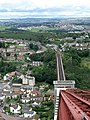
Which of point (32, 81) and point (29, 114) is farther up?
point (29, 114)

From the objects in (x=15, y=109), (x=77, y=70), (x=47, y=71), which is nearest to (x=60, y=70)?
(x=47, y=71)

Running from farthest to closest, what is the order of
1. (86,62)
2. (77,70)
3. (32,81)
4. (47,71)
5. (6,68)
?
(6,68) < (86,62) < (47,71) < (77,70) < (32,81)

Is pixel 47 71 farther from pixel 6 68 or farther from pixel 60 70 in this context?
pixel 6 68

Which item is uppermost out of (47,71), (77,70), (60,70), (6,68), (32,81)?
(60,70)

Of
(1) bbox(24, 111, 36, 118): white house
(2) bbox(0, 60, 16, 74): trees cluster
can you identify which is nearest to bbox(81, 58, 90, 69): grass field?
(2) bbox(0, 60, 16, 74): trees cluster

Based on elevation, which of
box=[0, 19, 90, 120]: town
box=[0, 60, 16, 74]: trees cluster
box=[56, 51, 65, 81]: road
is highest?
box=[56, 51, 65, 81]: road

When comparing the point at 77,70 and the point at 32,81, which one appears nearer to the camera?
the point at 32,81

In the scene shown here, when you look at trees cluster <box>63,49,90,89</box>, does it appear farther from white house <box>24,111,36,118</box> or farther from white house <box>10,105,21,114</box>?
white house <box>24,111,36,118</box>

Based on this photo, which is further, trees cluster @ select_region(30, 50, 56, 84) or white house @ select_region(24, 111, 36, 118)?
trees cluster @ select_region(30, 50, 56, 84)

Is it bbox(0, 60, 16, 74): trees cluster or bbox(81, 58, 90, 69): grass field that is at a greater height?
bbox(81, 58, 90, 69): grass field

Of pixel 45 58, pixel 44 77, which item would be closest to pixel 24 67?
pixel 45 58

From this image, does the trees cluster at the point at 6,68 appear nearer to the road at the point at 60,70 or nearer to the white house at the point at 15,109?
the road at the point at 60,70
